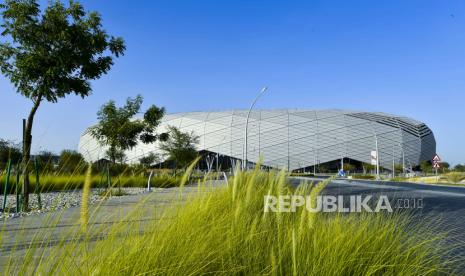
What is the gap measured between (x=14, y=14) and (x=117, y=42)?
210cm

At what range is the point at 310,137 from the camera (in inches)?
3278

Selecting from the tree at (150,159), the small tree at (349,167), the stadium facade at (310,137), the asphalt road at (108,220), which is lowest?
the asphalt road at (108,220)

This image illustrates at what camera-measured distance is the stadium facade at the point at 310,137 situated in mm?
81312

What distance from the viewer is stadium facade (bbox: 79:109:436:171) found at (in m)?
81.3

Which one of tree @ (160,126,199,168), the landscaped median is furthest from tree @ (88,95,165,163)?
tree @ (160,126,199,168)

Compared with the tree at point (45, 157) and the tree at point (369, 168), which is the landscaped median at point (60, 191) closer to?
the tree at point (45, 157)

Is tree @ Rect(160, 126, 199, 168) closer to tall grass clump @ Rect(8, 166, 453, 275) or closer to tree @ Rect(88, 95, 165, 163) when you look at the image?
tree @ Rect(88, 95, 165, 163)

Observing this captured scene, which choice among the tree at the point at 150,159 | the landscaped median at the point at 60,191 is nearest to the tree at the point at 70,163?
the landscaped median at the point at 60,191

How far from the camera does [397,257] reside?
2.33 m

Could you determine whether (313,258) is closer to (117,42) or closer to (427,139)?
(117,42)

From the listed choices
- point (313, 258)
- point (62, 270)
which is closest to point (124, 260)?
point (62, 270)

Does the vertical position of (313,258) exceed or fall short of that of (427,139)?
it falls short

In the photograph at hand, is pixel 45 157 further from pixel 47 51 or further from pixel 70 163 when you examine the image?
pixel 70 163

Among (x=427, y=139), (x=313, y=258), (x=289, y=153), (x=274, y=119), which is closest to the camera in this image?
(x=313, y=258)
